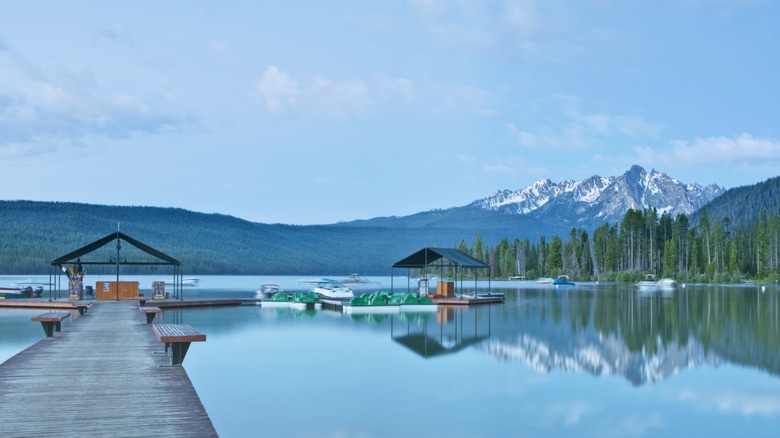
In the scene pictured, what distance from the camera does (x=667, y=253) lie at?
359ft

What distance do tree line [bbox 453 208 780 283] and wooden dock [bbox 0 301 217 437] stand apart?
3922 inches

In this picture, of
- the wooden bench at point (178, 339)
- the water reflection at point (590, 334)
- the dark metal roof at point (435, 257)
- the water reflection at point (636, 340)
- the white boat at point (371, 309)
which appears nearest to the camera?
the wooden bench at point (178, 339)

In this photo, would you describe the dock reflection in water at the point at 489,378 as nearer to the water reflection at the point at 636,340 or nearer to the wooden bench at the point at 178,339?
the water reflection at the point at 636,340

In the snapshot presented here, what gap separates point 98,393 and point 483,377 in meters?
9.67

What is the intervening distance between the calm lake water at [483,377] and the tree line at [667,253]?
259 feet

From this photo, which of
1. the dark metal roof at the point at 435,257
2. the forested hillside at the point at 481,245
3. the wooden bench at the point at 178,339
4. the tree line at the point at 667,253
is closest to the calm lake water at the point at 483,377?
the wooden bench at the point at 178,339

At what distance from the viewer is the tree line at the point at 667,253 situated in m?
105

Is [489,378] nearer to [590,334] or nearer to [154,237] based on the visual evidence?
[590,334]

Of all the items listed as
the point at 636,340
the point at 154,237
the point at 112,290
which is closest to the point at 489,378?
the point at 636,340

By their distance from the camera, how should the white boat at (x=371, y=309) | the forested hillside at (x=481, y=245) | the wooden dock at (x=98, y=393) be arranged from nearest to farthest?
the wooden dock at (x=98, y=393)
the white boat at (x=371, y=309)
the forested hillside at (x=481, y=245)

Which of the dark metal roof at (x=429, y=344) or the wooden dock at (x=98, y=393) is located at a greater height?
the wooden dock at (x=98, y=393)

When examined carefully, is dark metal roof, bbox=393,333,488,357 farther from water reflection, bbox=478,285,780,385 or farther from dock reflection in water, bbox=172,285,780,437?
water reflection, bbox=478,285,780,385

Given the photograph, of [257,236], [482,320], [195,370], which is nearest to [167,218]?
[257,236]

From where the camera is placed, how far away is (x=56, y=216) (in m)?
149
